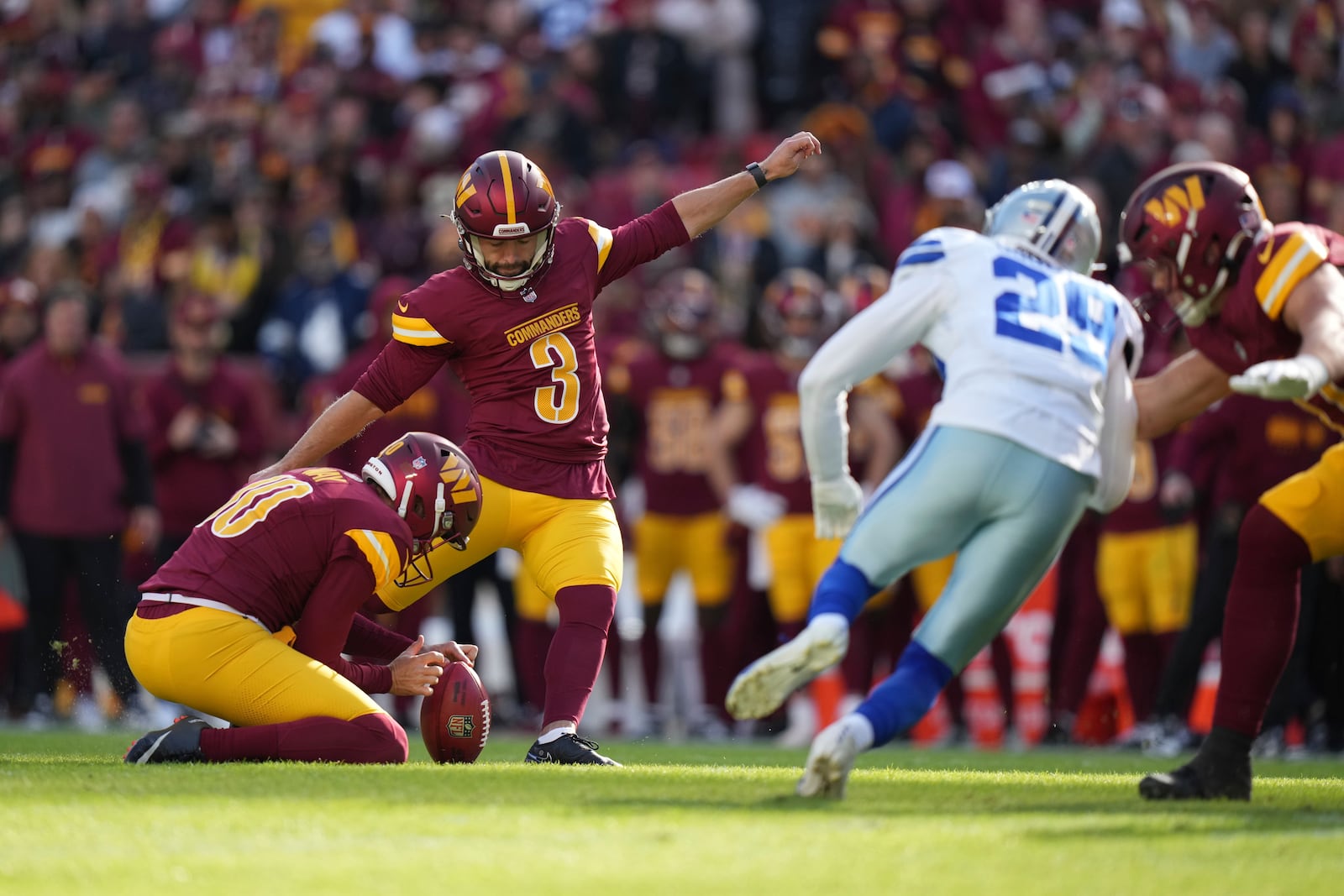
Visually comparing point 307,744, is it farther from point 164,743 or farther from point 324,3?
point 324,3

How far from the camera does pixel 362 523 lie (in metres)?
5.54

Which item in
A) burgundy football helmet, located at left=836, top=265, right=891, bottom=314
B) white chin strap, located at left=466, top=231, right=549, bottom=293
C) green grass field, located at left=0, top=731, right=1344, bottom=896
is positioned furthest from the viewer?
burgundy football helmet, located at left=836, top=265, right=891, bottom=314

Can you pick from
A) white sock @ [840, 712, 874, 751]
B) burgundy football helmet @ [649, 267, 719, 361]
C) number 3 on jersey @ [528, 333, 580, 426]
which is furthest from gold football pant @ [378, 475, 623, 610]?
burgundy football helmet @ [649, 267, 719, 361]

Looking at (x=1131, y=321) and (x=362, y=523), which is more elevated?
(x=1131, y=321)

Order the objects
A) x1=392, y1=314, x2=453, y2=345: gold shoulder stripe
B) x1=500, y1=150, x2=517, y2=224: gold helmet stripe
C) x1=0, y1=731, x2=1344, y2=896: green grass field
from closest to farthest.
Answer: x1=0, y1=731, x2=1344, y2=896: green grass field
x1=500, y1=150, x2=517, y2=224: gold helmet stripe
x1=392, y1=314, x2=453, y2=345: gold shoulder stripe

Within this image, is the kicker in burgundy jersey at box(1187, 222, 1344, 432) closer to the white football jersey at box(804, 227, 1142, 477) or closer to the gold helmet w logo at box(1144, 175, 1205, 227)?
the gold helmet w logo at box(1144, 175, 1205, 227)

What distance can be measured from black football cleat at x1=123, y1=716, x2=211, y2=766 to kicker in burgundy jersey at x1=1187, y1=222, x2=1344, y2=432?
313 cm

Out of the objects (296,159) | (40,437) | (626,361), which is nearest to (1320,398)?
(626,361)

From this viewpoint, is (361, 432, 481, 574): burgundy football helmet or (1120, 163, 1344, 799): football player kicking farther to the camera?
(361, 432, 481, 574): burgundy football helmet

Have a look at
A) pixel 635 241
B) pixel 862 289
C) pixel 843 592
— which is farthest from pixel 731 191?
pixel 862 289

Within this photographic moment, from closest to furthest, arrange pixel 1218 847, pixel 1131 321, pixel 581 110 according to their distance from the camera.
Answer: pixel 1218 847, pixel 1131 321, pixel 581 110

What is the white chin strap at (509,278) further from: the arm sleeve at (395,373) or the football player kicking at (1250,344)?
the football player kicking at (1250,344)

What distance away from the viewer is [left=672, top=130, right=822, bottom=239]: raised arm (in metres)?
6.55

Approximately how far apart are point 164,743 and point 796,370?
5.13m
